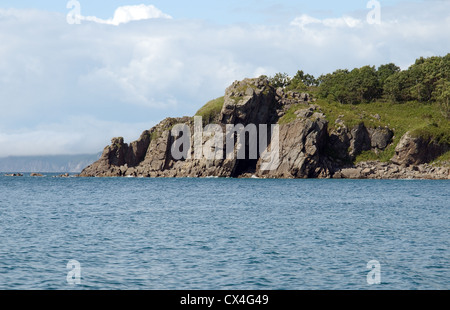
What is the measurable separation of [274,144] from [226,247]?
125 meters

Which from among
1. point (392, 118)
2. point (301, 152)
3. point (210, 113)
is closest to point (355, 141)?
point (392, 118)

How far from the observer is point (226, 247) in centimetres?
3862

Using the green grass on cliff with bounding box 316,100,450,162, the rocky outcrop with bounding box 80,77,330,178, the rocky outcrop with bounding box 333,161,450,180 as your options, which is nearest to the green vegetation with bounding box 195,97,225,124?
the rocky outcrop with bounding box 80,77,330,178

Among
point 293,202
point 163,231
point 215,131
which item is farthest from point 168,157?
point 163,231

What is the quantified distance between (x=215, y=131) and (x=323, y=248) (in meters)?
130

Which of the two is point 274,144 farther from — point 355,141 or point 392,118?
point 392,118

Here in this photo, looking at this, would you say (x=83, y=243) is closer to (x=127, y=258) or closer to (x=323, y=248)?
(x=127, y=258)

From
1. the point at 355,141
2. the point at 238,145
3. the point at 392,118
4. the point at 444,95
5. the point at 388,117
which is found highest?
the point at 444,95

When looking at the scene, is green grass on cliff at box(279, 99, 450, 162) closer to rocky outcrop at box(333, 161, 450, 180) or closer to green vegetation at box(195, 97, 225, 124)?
rocky outcrop at box(333, 161, 450, 180)

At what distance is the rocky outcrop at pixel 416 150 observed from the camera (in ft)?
511

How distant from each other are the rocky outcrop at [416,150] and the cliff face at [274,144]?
0.96ft

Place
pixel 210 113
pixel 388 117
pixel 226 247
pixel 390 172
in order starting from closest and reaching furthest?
pixel 226 247
pixel 390 172
pixel 388 117
pixel 210 113

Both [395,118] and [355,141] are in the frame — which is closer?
[355,141]
